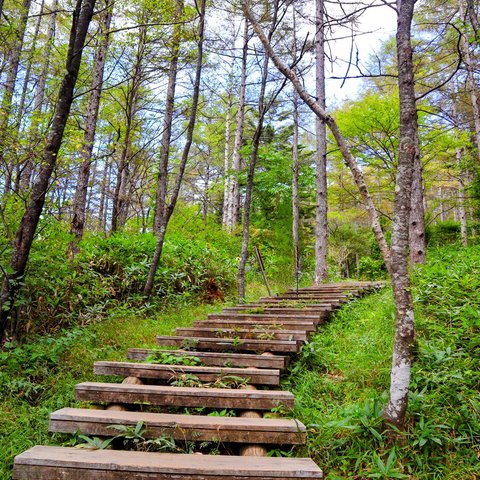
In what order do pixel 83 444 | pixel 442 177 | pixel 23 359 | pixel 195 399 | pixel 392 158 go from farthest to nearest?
pixel 442 177 → pixel 392 158 → pixel 23 359 → pixel 195 399 → pixel 83 444

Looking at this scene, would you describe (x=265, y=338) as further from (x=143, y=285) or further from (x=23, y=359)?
(x=143, y=285)

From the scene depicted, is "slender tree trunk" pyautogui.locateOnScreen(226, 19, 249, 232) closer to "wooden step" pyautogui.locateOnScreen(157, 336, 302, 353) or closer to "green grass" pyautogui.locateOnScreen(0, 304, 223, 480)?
"green grass" pyautogui.locateOnScreen(0, 304, 223, 480)

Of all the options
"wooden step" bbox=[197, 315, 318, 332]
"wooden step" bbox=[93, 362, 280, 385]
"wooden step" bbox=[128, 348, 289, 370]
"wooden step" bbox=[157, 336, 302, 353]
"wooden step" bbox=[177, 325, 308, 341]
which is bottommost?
"wooden step" bbox=[93, 362, 280, 385]

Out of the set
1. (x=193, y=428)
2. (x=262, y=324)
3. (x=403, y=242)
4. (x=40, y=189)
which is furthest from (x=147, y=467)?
(x=40, y=189)

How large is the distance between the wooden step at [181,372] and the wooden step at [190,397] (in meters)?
0.34

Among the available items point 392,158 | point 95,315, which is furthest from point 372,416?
point 392,158

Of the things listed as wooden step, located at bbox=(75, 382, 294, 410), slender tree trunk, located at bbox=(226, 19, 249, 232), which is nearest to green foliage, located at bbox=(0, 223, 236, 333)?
wooden step, located at bbox=(75, 382, 294, 410)

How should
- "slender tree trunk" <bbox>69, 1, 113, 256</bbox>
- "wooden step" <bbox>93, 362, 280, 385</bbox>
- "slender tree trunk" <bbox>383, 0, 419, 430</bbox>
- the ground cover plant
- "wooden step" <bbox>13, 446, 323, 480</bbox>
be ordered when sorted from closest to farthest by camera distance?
1. "wooden step" <bbox>13, 446, 323, 480</bbox>
2. the ground cover plant
3. "slender tree trunk" <bbox>383, 0, 419, 430</bbox>
4. "wooden step" <bbox>93, 362, 280, 385</bbox>
5. "slender tree trunk" <bbox>69, 1, 113, 256</bbox>

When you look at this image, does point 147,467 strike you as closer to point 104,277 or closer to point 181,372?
point 181,372

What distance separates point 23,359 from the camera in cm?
373

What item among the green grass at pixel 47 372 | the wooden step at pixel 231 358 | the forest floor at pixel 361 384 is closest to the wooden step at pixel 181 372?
the wooden step at pixel 231 358

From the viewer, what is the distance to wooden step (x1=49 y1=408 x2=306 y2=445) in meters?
2.42

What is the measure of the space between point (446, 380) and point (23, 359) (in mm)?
4032

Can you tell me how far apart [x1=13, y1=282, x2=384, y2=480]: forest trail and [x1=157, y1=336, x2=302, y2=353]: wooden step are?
0.01 meters
